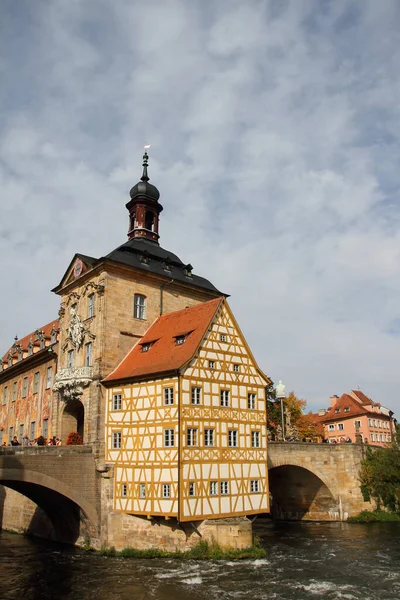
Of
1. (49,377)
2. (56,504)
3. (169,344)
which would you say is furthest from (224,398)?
(49,377)

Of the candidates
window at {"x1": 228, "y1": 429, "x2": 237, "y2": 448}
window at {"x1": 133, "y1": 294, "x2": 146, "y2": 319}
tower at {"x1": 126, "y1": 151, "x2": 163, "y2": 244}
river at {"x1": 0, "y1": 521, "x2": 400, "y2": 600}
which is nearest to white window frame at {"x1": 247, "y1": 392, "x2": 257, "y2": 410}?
window at {"x1": 228, "y1": 429, "x2": 237, "y2": 448}

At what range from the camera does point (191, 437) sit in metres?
23.8

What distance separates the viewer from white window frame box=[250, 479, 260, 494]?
2587 cm

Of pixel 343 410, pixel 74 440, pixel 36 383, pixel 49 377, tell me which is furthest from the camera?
pixel 343 410

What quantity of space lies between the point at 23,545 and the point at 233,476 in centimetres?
1279

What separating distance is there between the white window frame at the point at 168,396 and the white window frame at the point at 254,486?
562cm

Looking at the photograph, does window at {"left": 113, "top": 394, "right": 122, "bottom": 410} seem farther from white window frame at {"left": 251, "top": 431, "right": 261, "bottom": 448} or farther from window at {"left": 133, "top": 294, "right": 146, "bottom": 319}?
white window frame at {"left": 251, "top": 431, "right": 261, "bottom": 448}

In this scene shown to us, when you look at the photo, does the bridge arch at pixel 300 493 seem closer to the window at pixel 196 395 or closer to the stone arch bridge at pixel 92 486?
the stone arch bridge at pixel 92 486

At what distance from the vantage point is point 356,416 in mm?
69062

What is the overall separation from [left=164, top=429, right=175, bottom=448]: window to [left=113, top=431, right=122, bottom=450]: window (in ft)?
10.5

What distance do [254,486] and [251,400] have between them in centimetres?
397

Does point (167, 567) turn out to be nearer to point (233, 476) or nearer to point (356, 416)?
point (233, 476)

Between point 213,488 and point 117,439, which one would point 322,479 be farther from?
point 117,439

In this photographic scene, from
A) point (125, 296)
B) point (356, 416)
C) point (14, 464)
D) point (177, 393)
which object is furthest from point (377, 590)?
point (356, 416)
